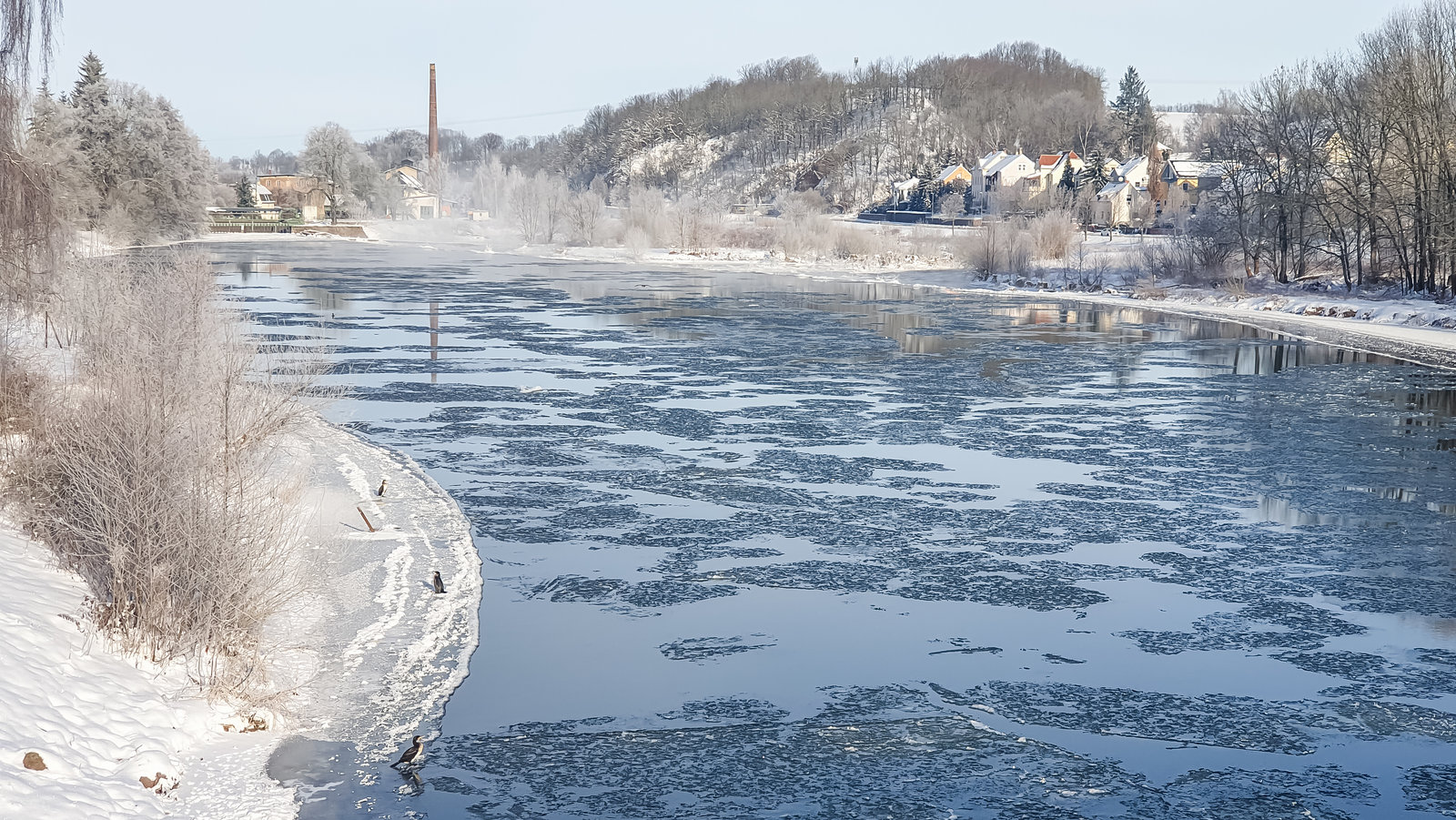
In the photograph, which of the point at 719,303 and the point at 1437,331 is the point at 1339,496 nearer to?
the point at 1437,331

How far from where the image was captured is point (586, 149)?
164 metres

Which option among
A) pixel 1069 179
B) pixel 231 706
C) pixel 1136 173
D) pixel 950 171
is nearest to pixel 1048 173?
pixel 1136 173

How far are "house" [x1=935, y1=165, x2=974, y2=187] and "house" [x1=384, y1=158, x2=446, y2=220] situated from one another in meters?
44.0

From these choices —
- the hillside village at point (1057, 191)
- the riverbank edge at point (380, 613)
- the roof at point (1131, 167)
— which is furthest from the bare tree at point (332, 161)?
the riverbank edge at point (380, 613)

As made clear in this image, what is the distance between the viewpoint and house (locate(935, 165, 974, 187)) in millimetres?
104875

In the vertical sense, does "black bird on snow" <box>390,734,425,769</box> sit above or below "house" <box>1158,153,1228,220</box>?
below

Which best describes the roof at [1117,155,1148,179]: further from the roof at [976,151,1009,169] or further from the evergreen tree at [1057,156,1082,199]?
the roof at [976,151,1009,169]

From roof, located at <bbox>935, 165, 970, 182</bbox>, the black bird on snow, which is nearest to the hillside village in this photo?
roof, located at <bbox>935, 165, 970, 182</bbox>

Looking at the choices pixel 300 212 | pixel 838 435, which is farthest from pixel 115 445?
pixel 300 212

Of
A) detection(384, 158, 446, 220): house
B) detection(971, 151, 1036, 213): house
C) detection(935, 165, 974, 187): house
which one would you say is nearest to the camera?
detection(971, 151, 1036, 213): house

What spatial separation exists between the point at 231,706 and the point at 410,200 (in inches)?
4554

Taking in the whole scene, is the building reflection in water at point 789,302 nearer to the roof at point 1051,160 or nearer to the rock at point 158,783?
the rock at point 158,783

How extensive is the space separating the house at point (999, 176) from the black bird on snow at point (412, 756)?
3413 inches

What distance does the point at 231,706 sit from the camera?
7.74 meters
